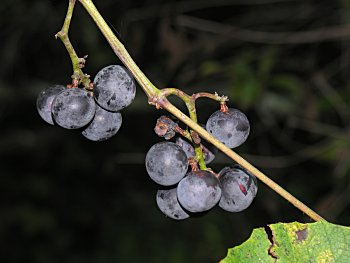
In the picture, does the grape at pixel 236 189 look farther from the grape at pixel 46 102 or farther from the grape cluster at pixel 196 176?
the grape at pixel 46 102

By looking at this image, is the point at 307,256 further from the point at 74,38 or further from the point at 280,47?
the point at 74,38

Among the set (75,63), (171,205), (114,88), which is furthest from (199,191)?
(75,63)

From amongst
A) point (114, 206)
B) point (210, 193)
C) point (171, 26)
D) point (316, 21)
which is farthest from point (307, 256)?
point (114, 206)

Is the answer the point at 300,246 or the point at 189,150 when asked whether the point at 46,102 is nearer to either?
the point at 189,150

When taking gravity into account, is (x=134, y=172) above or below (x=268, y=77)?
above

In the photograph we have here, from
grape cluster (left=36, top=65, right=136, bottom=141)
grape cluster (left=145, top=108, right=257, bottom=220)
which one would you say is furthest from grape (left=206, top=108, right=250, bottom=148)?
grape cluster (left=36, top=65, right=136, bottom=141)

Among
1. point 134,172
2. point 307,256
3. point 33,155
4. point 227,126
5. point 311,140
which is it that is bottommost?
point 307,256

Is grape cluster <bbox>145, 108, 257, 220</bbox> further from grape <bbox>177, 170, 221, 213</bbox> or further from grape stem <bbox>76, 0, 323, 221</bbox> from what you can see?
grape stem <bbox>76, 0, 323, 221</bbox>
